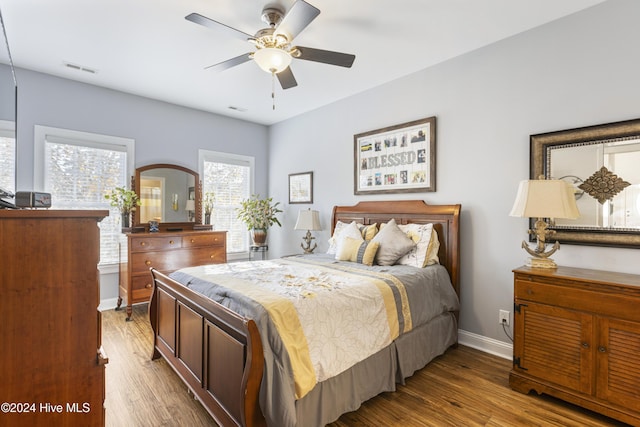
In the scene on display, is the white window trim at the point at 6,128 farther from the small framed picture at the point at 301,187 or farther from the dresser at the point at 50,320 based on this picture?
the small framed picture at the point at 301,187

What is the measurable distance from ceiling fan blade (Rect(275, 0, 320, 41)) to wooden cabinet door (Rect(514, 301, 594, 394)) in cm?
245

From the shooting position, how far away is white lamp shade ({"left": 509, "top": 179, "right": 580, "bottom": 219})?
2.17 m

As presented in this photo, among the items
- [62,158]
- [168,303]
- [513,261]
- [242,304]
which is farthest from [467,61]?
[62,158]

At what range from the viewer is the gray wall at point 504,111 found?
7.62 ft

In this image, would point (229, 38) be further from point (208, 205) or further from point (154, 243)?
point (208, 205)

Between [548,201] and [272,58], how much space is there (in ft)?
7.20

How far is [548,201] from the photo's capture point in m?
2.20

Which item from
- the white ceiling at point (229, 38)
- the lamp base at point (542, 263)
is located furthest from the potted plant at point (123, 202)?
the lamp base at point (542, 263)

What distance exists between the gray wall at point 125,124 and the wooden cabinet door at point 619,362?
4804 mm

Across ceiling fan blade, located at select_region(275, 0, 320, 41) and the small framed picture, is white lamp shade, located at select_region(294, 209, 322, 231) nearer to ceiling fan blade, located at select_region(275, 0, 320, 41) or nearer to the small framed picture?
the small framed picture

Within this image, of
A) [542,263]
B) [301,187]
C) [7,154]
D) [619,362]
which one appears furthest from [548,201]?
[7,154]

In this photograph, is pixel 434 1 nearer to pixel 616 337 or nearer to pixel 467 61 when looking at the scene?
pixel 467 61

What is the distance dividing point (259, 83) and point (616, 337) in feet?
12.8

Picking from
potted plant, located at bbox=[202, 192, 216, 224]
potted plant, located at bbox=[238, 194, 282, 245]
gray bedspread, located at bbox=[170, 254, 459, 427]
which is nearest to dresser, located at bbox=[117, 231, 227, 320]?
potted plant, located at bbox=[202, 192, 216, 224]
